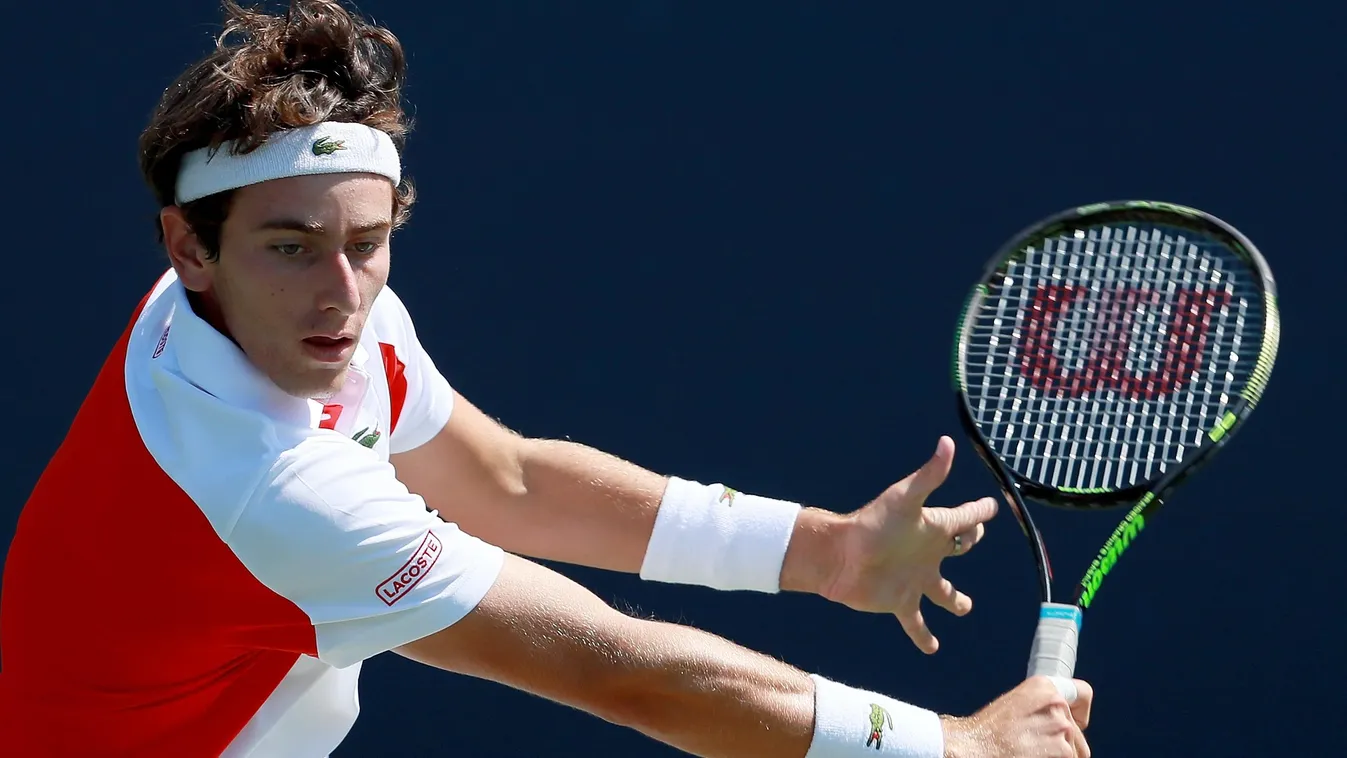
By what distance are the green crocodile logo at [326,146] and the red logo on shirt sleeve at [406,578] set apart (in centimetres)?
49

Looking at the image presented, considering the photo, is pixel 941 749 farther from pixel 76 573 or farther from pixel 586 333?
pixel 586 333

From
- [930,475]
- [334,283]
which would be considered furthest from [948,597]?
[334,283]

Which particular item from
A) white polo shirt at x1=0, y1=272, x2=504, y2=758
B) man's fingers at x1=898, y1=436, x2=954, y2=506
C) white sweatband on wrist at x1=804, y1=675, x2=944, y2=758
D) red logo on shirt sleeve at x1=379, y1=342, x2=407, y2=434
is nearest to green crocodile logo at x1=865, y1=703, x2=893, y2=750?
white sweatband on wrist at x1=804, y1=675, x2=944, y2=758

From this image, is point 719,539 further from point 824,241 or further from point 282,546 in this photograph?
point 824,241

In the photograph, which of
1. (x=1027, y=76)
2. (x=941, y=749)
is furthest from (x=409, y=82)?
(x=941, y=749)

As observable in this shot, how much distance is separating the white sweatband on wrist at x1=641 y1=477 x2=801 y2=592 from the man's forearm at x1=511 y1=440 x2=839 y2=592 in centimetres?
3

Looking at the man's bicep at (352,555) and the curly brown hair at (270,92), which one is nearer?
the man's bicep at (352,555)

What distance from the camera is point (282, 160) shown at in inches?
83.2

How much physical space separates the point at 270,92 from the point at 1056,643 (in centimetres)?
119

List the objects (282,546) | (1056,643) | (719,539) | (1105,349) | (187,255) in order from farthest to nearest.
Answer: (1105,349), (719,539), (1056,643), (187,255), (282,546)

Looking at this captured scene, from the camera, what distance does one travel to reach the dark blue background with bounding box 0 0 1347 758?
3418 mm

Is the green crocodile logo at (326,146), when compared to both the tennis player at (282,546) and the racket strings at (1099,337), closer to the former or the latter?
the tennis player at (282,546)

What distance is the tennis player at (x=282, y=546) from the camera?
1.99 meters

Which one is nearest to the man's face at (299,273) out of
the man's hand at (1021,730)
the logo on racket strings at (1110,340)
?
the man's hand at (1021,730)
